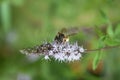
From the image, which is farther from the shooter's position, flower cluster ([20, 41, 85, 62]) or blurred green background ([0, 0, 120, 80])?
blurred green background ([0, 0, 120, 80])

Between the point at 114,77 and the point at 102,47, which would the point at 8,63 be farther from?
the point at 102,47

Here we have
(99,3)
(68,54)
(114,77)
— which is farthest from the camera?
(114,77)

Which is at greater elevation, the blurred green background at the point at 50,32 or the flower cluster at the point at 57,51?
the blurred green background at the point at 50,32

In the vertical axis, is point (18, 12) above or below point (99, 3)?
above

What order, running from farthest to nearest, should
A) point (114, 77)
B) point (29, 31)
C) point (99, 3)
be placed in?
point (29, 31) → point (114, 77) → point (99, 3)

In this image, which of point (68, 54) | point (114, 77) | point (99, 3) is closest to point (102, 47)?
point (68, 54)

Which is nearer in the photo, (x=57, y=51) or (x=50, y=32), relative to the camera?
(x=57, y=51)

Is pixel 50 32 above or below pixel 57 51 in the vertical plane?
above

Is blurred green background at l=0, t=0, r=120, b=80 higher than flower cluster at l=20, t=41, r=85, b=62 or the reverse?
higher
